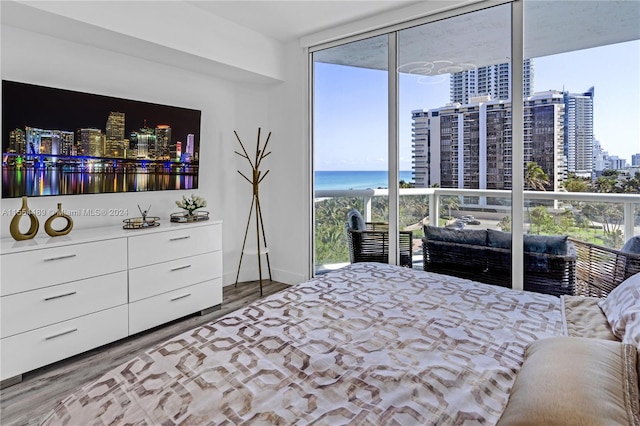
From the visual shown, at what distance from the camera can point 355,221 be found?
3846mm

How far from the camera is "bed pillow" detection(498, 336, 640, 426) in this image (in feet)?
2.65

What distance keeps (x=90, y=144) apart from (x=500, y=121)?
3303 millimetres

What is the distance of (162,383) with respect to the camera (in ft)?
3.91

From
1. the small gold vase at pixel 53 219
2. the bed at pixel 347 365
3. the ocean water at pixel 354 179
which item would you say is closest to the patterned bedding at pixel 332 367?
the bed at pixel 347 365

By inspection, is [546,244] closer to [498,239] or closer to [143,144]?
[498,239]

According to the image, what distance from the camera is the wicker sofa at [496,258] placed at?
9.07ft

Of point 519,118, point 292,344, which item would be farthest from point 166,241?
point 519,118

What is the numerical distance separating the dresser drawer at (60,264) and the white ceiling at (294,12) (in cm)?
216

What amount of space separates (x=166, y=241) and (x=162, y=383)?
203 centimetres

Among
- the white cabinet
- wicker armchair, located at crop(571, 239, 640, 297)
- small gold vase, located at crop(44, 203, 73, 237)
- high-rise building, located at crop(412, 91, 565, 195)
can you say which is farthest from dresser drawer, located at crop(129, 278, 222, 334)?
wicker armchair, located at crop(571, 239, 640, 297)

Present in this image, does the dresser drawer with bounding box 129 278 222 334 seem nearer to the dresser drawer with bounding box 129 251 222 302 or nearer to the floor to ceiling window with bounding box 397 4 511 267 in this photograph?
the dresser drawer with bounding box 129 251 222 302

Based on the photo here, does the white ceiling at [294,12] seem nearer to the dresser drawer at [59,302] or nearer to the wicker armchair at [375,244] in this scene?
the wicker armchair at [375,244]

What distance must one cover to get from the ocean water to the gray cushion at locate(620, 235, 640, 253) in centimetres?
167

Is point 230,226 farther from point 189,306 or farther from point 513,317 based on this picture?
point 513,317
